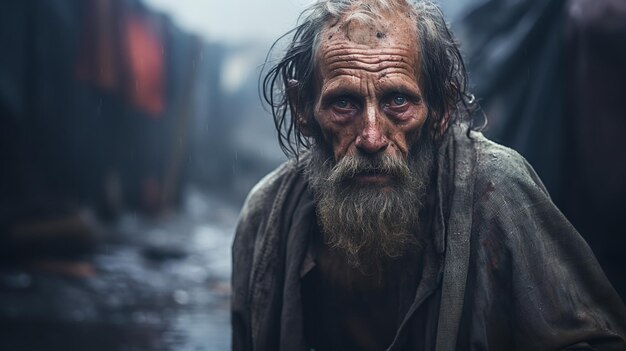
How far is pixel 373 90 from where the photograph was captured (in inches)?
102

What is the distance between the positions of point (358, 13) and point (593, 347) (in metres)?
1.29

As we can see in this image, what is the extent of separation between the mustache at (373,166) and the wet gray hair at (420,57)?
0.27 meters

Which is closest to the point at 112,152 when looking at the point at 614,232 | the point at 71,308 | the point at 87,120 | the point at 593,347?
the point at 87,120

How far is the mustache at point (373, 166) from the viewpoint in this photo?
2.55m

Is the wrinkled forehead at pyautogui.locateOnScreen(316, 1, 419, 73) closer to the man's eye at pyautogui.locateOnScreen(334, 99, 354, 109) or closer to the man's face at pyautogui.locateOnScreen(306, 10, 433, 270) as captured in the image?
the man's face at pyautogui.locateOnScreen(306, 10, 433, 270)

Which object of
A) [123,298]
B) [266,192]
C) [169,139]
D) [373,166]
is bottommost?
[373,166]

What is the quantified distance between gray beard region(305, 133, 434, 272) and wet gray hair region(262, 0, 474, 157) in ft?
0.49

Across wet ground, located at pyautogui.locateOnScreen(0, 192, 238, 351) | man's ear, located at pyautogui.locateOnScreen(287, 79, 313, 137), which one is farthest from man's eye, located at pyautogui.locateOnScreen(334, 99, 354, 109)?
wet ground, located at pyautogui.locateOnScreen(0, 192, 238, 351)

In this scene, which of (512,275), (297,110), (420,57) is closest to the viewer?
(512,275)

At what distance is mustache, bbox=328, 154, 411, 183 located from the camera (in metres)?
2.55

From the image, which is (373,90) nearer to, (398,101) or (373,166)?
(398,101)

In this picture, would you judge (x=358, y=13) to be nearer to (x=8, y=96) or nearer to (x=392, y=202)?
(x=392, y=202)

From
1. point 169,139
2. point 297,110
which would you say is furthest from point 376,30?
point 169,139

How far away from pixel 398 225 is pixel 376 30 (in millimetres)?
655
